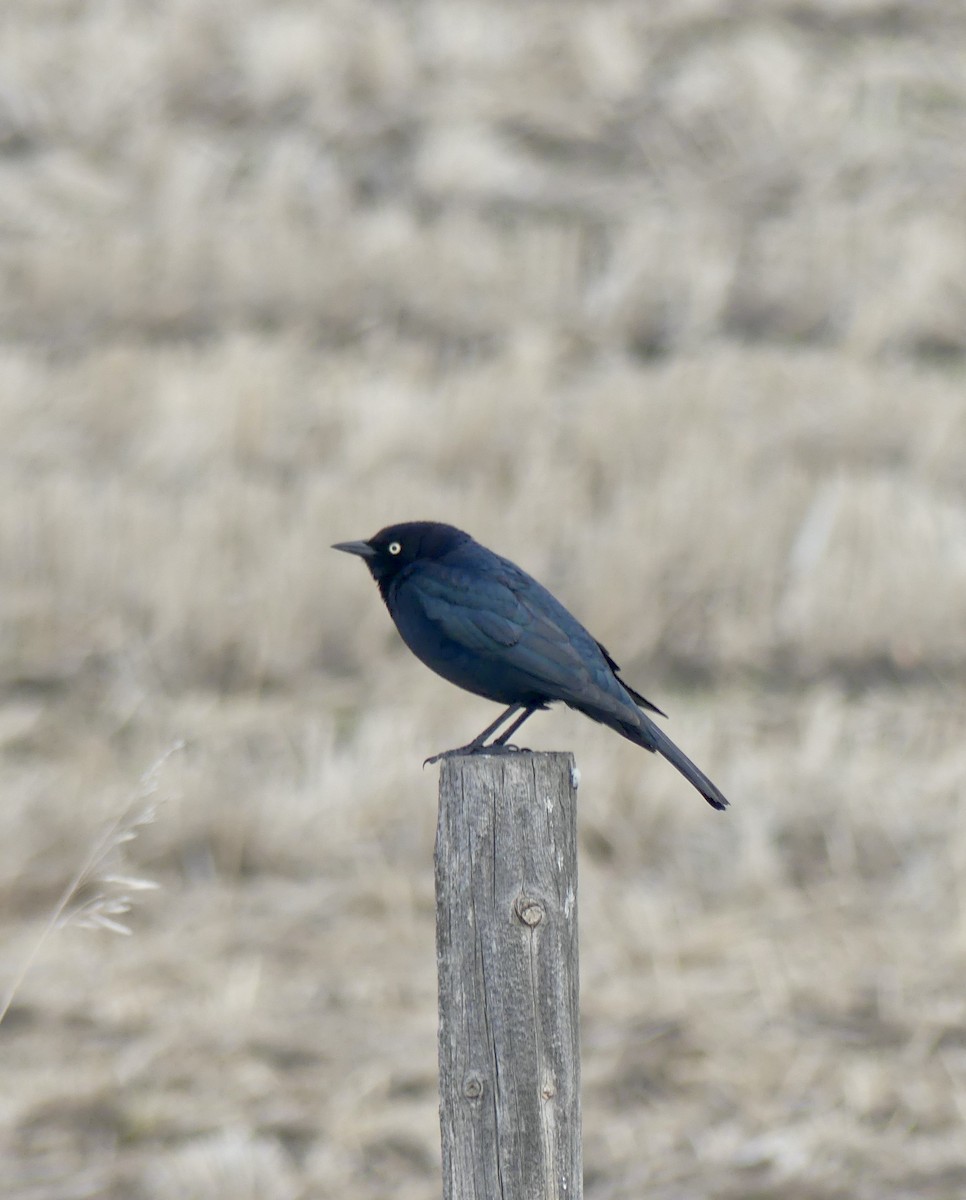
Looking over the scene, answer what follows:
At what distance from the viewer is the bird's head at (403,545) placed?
4410 mm

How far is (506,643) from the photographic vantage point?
156 inches

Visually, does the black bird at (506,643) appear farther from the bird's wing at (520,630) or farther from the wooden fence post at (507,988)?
the wooden fence post at (507,988)

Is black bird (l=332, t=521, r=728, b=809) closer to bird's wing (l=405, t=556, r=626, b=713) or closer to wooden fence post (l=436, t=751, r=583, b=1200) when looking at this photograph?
bird's wing (l=405, t=556, r=626, b=713)

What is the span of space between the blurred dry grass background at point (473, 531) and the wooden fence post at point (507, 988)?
2.75 metres

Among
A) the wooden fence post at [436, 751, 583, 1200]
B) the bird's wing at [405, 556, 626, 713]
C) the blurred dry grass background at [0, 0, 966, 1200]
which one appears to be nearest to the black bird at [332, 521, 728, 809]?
the bird's wing at [405, 556, 626, 713]

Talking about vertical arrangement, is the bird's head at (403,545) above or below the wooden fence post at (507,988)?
above

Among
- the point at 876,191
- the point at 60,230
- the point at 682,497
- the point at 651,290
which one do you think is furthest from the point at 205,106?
the point at 682,497

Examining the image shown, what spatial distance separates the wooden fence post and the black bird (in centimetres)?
83

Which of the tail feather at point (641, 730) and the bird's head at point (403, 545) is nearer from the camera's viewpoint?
the tail feather at point (641, 730)

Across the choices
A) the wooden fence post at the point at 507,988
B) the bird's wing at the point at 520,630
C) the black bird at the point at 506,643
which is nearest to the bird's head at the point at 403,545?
the black bird at the point at 506,643

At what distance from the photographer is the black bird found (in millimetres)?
3932

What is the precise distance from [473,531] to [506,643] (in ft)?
18.9

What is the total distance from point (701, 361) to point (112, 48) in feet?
20.6

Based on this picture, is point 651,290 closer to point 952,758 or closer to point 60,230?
point 60,230
